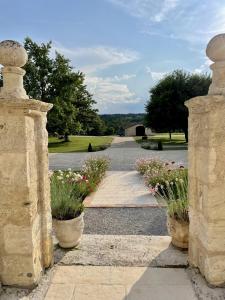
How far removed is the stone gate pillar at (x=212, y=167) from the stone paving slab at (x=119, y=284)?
0.33 meters

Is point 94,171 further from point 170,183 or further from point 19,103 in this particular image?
point 19,103

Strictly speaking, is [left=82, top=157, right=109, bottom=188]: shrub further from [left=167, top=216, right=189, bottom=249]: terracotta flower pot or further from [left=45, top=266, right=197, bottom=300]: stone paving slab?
[left=45, top=266, right=197, bottom=300]: stone paving slab

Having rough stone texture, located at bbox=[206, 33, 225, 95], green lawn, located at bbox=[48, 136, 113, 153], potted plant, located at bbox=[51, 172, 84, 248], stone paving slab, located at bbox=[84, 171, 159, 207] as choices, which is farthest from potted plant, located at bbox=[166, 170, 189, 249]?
green lawn, located at bbox=[48, 136, 113, 153]

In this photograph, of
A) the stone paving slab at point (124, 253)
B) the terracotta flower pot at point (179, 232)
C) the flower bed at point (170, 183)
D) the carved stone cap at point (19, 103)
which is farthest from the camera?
the flower bed at point (170, 183)

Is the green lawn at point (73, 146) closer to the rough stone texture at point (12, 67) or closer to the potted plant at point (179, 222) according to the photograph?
the potted plant at point (179, 222)

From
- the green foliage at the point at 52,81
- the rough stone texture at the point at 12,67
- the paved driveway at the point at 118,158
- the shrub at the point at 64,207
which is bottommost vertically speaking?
the paved driveway at the point at 118,158

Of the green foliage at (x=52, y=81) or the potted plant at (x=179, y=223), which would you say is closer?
the potted plant at (x=179, y=223)

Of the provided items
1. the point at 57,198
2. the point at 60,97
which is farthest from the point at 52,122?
the point at 57,198

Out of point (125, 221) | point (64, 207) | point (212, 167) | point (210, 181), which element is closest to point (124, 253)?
point (64, 207)

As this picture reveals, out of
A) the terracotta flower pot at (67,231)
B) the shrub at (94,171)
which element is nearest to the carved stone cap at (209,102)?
the terracotta flower pot at (67,231)

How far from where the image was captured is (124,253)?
3496 mm

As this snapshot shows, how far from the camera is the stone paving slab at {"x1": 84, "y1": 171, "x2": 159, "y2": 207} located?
6.85 meters

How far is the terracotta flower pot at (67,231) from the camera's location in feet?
11.6

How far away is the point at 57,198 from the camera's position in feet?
12.4
